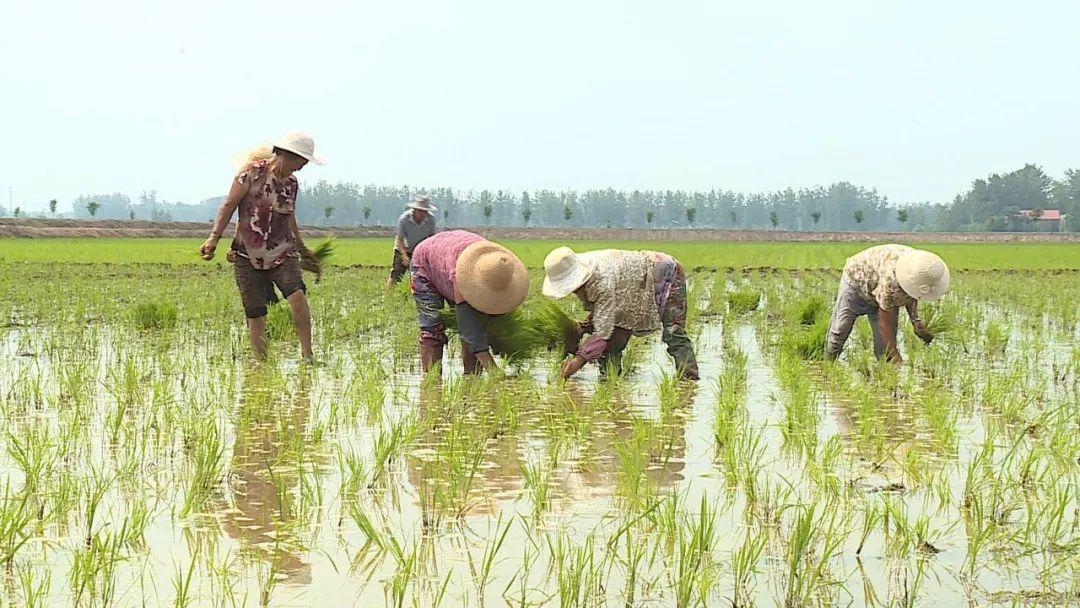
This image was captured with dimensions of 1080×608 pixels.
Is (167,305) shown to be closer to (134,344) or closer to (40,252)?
(134,344)

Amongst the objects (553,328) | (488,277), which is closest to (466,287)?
(488,277)

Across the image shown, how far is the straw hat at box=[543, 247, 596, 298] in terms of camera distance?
18.1 ft

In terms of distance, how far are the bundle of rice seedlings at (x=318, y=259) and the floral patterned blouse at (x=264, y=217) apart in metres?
0.49

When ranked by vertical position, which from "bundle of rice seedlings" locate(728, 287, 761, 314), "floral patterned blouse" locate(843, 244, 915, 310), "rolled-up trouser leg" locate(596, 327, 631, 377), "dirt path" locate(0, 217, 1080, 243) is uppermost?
"floral patterned blouse" locate(843, 244, 915, 310)

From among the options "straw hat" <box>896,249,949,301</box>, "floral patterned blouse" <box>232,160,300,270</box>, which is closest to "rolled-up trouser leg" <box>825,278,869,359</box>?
"straw hat" <box>896,249,949,301</box>

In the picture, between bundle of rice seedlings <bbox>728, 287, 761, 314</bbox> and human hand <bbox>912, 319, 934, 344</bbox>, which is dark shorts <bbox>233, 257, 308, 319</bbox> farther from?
bundle of rice seedlings <bbox>728, 287, 761, 314</bbox>

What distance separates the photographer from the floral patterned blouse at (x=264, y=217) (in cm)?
591

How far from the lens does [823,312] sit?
8.62 metres

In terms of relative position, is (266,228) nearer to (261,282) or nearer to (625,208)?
(261,282)

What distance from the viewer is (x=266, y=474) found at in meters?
3.53

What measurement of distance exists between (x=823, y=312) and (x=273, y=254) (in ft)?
14.2

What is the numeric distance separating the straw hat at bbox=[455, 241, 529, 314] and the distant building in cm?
9074

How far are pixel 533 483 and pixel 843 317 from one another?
3.73 metres

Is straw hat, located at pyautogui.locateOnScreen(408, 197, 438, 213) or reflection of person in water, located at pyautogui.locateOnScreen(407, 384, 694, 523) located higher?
straw hat, located at pyautogui.locateOnScreen(408, 197, 438, 213)
